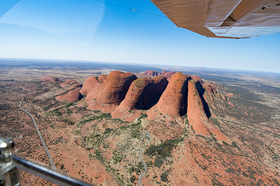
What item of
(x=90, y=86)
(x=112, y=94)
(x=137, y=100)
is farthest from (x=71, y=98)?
(x=137, y=100)

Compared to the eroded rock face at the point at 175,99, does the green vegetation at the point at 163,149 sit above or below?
below

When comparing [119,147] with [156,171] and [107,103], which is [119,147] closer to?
[156,171]

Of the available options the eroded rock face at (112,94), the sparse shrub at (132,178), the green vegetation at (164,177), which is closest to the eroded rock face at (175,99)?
the eroded rock face at (112,94)

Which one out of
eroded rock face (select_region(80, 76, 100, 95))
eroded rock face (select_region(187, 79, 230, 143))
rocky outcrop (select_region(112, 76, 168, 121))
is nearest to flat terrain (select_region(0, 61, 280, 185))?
eroded rock face (select_region(187, 79, 230, 143))

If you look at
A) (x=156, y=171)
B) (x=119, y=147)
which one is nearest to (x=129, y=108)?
(x=119, y=147)

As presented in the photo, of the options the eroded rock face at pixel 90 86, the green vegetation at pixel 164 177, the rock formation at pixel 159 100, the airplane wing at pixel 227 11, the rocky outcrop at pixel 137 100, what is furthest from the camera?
the eroded rock face at pixel 90 86

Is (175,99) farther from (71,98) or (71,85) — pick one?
(71,85)

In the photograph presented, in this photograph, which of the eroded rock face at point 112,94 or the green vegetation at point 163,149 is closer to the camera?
the green vegetation at point 163,149

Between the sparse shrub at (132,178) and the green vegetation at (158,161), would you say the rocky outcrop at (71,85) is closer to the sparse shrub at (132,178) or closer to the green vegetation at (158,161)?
the sparse shrub at (132,178)

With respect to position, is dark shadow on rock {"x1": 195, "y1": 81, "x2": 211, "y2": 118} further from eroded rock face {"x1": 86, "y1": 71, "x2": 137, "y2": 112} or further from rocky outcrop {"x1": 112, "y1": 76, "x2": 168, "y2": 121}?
eroded rock face {"x1": 86, "y1": 71, "x2": 137, "y2": 112}
